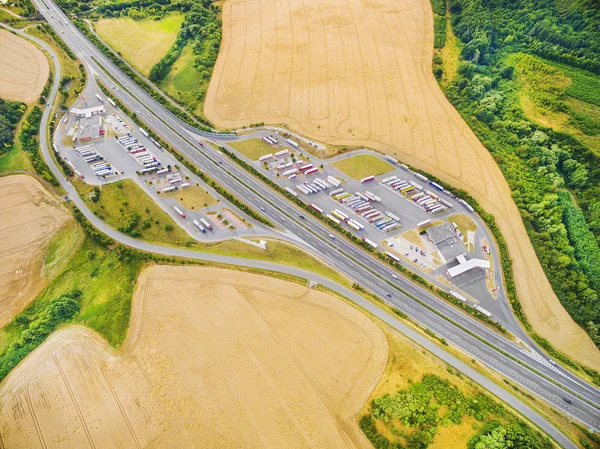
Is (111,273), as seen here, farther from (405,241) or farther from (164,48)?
(164,48)

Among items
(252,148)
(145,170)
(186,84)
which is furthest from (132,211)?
(186,84)

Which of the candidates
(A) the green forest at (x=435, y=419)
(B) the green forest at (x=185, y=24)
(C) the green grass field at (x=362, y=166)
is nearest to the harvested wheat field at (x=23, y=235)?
(B) the green forest at (x=185, y=24)

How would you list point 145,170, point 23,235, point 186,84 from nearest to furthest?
1. point 23,235
2. point 145,170
3. point 186,84

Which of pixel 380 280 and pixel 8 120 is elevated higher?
pixel 8 120

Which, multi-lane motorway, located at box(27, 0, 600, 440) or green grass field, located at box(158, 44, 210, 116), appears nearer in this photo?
multi-lane motorway, located at box(27, 0, 600, 440)

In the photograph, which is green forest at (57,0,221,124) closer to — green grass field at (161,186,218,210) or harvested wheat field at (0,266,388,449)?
green grass field at (161,186,218,210)

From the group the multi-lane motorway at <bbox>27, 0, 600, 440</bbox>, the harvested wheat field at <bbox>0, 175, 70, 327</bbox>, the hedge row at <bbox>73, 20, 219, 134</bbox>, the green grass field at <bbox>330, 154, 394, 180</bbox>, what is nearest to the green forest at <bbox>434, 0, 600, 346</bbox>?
the multi-lane motorway at <bbox>27, 0, 600, 440</bbox>

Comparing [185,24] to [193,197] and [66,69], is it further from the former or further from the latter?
[193,197]

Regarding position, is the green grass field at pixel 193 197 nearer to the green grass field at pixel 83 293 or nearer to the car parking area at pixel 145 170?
the car parking area at pixel 145 170
